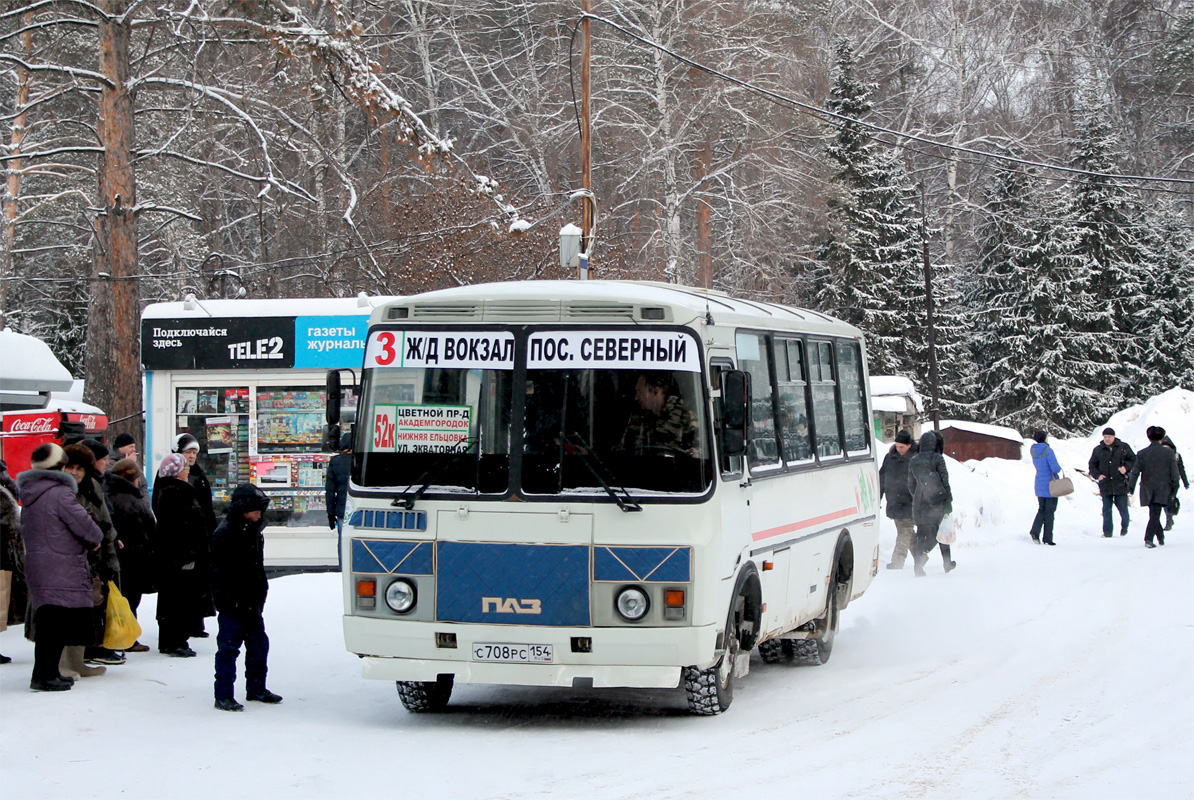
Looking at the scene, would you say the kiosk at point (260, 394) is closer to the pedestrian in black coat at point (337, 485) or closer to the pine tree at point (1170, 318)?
the pedestrian in black coat at point (337, 485)

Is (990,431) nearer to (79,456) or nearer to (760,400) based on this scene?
(760,400)

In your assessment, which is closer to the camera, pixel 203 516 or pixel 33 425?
pixel 203 516

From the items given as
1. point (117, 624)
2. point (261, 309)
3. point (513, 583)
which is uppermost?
point (261, 309)

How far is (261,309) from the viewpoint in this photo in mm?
18594

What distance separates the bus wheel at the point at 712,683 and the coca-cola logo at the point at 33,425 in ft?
60.1

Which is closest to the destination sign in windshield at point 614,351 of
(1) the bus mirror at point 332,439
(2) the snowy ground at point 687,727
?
(1) the bus mirror at point 332,439

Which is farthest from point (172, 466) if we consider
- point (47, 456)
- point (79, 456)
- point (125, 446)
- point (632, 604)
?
point (632, 604)

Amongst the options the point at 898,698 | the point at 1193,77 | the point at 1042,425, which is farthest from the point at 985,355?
the point at 898,698

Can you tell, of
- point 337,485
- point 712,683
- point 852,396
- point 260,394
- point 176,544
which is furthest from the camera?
point 260,394

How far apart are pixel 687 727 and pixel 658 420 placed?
1.87 metres

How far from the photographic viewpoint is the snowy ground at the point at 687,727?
7.18 metres

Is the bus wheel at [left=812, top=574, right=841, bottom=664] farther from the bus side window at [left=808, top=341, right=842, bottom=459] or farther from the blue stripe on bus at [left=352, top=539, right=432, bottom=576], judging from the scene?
the blue stripe on bus at [left=352, top=539, right=432, bottom=576]

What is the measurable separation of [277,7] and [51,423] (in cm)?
881

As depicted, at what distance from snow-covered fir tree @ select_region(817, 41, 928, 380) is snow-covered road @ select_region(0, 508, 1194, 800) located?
4220 centimetres
